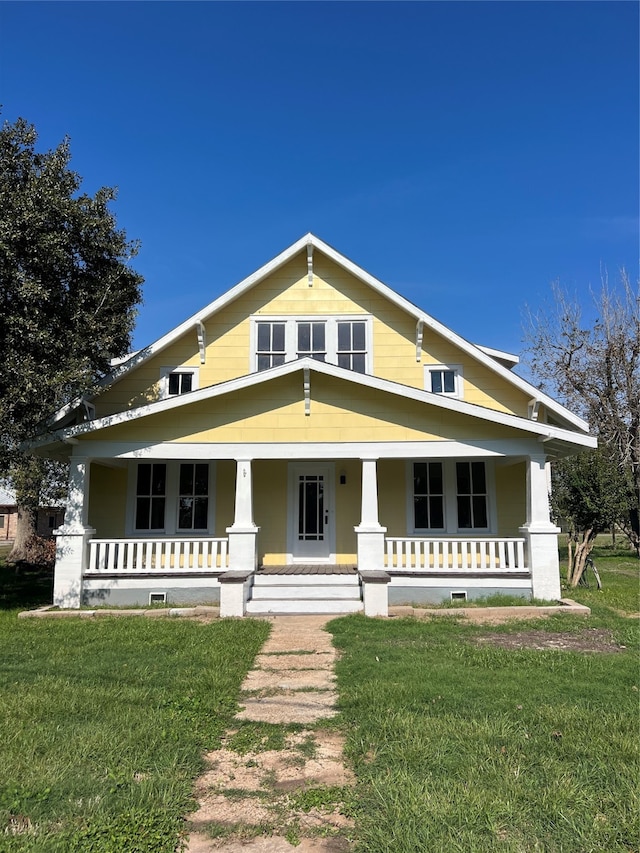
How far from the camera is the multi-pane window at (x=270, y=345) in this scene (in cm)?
1336

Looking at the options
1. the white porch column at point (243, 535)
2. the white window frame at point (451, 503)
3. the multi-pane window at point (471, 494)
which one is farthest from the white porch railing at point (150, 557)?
the multi-pane window at point (471, 494)

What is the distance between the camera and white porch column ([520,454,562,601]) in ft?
35.6

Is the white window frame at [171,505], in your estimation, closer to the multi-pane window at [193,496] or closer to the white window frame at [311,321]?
the multi-pane window at [193,496]

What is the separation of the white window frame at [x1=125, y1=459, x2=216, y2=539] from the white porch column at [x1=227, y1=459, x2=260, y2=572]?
77.0 inches

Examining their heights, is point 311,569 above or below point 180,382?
below

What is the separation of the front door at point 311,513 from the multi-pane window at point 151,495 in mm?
2856

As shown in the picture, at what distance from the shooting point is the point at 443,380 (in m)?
13.3

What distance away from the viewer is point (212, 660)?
6852 mm

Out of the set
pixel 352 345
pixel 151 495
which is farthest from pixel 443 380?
pixel 151 495

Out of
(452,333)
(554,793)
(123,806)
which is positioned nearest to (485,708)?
(554,793)

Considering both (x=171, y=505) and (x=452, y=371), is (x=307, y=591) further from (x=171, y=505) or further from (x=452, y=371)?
(x=452, y=371)

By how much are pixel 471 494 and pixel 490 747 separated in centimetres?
908

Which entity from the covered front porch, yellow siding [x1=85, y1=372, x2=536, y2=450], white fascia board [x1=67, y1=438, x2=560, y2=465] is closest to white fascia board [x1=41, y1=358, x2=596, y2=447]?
yellow siding [x1=85, y1=372, x2=536, y2=450]

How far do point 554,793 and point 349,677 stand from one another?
2.88 m
